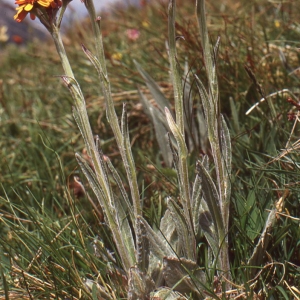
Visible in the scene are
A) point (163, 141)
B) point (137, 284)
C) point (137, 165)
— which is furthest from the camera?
point (163, 141)

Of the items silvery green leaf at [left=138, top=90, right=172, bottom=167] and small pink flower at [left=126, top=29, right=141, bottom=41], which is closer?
silvery green leaf at [left=138, top=90, right=172, bottom=167]

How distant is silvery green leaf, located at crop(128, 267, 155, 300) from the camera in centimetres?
133

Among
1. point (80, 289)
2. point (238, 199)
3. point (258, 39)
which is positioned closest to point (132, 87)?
point (258, 39)

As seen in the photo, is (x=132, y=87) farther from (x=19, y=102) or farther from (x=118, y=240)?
(x=118, y=240)

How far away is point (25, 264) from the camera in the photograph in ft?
5.38

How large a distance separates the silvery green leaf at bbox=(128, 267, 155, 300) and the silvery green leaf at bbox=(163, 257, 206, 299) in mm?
66

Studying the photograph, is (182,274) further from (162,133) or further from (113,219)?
(162,133)

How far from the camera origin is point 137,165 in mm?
1859

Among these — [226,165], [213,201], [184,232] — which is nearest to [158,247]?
[184,232]

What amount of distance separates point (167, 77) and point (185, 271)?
1.56 metres

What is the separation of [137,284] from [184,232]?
204mm

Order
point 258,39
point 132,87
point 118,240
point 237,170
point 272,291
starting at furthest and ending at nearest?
point 132,87 → point 258,39 → point 237,170 → point 118,240 → point 272,291

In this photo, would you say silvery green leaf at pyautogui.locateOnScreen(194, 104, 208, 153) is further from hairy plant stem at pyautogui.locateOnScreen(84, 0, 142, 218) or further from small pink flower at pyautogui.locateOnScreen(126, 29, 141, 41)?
small pink flower at pyautogui.locateOnScreen(126, 29, 141, 41)

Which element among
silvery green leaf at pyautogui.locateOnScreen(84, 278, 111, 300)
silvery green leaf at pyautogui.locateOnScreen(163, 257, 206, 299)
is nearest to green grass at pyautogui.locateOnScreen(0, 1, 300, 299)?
silvery green leaf at pyautogui.locateOnScreen(84, 278, 111, 300)
